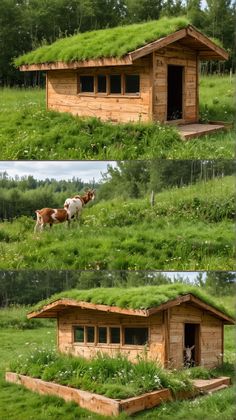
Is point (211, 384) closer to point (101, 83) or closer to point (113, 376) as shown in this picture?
point (113, 376)

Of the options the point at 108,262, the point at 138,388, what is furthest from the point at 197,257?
the point at 138,388

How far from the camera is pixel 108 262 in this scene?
8930 millimetres

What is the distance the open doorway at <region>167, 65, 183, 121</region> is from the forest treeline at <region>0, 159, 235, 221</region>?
1.13 meters

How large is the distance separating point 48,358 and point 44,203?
2.22 metres

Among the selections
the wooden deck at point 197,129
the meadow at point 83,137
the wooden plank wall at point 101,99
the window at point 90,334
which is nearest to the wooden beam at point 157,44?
the wooden plank wall at point 101,99

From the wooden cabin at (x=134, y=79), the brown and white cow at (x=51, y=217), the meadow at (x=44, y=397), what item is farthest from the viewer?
the wooden cabin at (x=134, y=79)

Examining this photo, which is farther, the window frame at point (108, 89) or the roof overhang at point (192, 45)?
the window frame at point (108, 89)

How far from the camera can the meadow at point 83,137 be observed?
8883 mm

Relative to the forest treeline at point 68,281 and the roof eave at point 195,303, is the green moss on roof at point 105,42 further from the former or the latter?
the roof eave at point 195,303

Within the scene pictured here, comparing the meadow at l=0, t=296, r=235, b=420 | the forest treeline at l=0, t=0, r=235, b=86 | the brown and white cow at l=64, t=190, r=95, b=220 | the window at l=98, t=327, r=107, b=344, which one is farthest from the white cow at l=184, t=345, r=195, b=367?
the forest treeline at l=0, t=0, r=235, b=86

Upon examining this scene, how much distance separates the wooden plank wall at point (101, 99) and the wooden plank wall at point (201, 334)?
9.09ft

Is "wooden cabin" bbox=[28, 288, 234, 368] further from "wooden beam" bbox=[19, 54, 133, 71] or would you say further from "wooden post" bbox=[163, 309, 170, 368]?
"wooden beam" bbox=[19, 54, 133, 71]

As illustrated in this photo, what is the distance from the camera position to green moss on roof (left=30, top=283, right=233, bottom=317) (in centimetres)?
879

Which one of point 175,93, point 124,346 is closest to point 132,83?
point 175,93
